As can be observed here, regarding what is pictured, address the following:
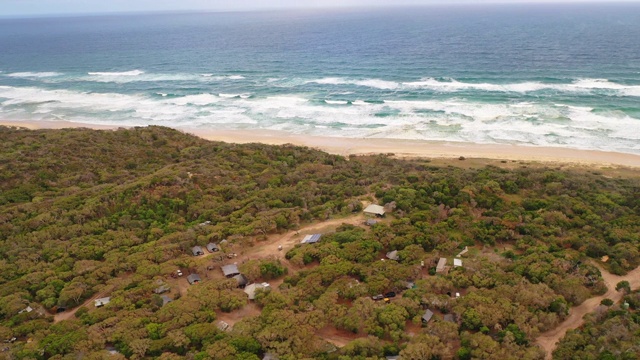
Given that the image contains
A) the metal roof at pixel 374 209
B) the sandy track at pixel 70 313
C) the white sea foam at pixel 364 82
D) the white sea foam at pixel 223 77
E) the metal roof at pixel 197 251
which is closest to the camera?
the sandy track at pixel 70 313

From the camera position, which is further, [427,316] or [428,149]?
[428,149]

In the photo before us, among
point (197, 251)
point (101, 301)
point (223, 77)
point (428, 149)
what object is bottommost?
point (101, 301)

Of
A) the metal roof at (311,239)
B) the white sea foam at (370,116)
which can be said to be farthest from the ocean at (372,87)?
the metal roof at (311,239)

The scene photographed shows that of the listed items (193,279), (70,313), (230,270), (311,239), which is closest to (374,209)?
(311,239)

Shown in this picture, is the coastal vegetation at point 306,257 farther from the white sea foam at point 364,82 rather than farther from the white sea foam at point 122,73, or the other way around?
the white sea foam at point 122,73

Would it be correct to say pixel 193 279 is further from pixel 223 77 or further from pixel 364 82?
pixel 223 77

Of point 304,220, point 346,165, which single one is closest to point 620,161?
point 346,165

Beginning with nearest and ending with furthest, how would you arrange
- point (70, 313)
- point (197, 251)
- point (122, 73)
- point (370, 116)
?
point (70, 313) < point (197, 251) < point (370, 116) < point (122, 73)

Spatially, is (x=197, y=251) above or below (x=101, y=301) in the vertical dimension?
above
